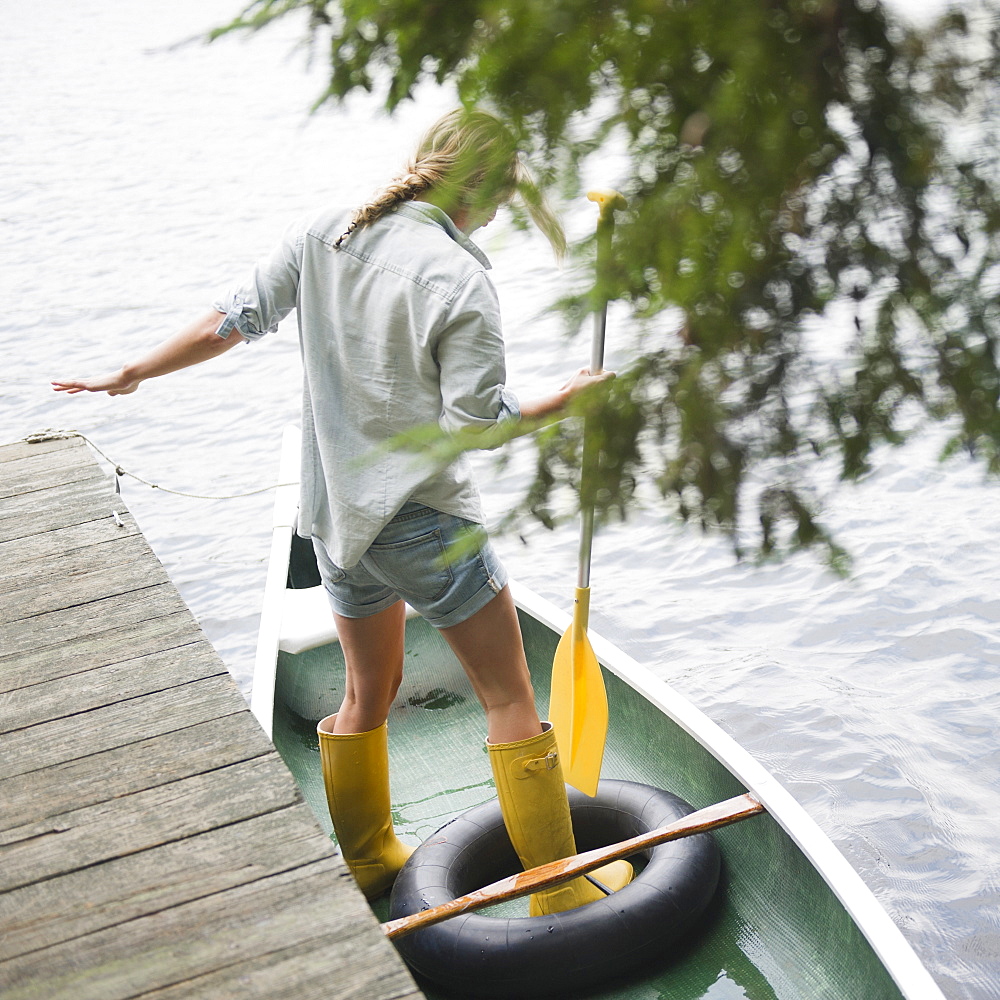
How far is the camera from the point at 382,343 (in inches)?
75.7

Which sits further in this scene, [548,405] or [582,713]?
[582,713]

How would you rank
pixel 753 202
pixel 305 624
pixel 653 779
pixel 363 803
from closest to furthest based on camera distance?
pixel 753 202, pixel 363 803, pixel 653 779, pixel 305 624

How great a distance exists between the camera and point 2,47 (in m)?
19.0

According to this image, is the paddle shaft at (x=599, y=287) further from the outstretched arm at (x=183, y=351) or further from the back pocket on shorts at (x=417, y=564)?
the outstretched arm at (x=183, y=351)

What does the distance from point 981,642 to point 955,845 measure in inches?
52.1

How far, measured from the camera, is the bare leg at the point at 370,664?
227 centimetres

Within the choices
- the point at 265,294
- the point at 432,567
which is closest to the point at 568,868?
the point at 432,567

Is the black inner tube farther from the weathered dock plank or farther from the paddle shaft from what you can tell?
the paddle shaft

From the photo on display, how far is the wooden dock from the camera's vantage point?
4.41 ft

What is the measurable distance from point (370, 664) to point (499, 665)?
314 millimetres

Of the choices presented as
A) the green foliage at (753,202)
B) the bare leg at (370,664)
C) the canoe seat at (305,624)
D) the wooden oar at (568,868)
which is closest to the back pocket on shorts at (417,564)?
the bare leg at (370,664)

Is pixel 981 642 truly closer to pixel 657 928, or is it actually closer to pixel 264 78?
pixel 657 928

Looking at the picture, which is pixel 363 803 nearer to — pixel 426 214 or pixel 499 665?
pixel 499 665

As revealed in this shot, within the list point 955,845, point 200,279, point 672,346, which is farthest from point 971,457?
point 200,279
